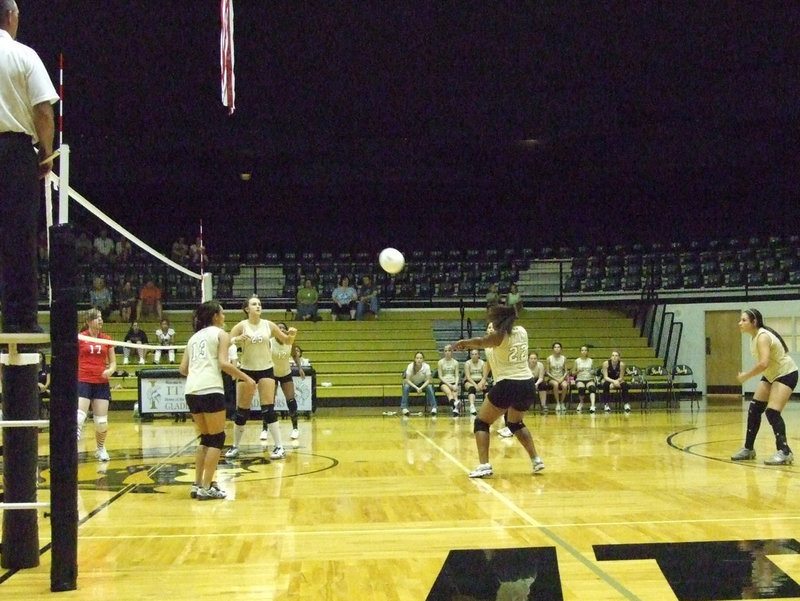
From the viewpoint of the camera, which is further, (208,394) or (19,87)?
(208,394)

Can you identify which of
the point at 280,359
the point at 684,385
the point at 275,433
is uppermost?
the point at 280,359

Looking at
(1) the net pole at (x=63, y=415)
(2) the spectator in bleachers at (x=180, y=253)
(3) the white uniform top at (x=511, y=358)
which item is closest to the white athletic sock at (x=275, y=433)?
(3) the white uniform top at (x=511, y=358)

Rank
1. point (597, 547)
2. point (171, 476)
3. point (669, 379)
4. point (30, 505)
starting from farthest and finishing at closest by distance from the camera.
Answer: point (669, 379) → point (171, 476) → point (597, 547) → point (30, 505)

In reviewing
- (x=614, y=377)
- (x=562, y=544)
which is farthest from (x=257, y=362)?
(x=614, y=377)

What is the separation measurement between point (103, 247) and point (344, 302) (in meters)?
6.59

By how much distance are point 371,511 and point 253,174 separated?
2136 cm

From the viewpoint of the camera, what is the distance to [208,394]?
7.18 meters

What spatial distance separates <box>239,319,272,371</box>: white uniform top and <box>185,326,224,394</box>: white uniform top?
8.18 feet

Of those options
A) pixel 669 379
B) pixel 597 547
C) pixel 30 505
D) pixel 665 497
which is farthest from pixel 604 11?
pixel 30 505

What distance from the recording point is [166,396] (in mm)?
17438

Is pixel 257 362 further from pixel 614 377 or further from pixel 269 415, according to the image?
pixel 614 377

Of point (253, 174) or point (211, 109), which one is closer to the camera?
point (211, 109)

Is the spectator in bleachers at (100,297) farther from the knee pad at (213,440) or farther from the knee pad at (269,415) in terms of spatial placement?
the knee pad at (213,440)

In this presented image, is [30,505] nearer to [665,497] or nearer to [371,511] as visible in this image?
[371,511]
